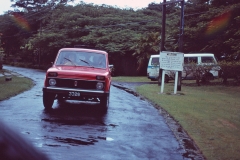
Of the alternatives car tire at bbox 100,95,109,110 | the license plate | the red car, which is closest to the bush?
car tire at bbox 100,95,109,110

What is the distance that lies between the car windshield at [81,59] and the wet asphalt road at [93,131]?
1361 mm

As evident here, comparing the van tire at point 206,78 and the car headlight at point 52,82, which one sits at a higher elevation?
the car headlight at point 52,82

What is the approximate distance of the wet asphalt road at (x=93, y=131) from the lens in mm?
6531

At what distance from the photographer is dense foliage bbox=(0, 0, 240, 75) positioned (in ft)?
95.6

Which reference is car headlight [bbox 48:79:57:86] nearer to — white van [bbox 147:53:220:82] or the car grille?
the car grille

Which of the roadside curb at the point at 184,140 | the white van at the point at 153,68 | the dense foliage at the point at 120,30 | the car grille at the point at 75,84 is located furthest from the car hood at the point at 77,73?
the white van at the point at 153,68

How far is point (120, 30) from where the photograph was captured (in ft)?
142

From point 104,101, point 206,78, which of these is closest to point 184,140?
point 104,101

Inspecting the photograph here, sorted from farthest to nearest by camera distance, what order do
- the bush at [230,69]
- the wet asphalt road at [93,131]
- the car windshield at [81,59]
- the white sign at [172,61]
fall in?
1. the bush at [230,69]
2. the white sign at [172,61]
3. the car windshield at [81,59]
4. the wet asphalt road at [93,131]

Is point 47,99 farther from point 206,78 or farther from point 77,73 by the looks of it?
point 206,78

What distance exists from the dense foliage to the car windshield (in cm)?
1351

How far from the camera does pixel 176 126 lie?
9773 mm

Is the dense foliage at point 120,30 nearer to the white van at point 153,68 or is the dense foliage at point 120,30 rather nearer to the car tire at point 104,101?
the white van at point 153,68

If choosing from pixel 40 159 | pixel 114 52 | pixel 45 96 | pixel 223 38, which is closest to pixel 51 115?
pixel 45 96
